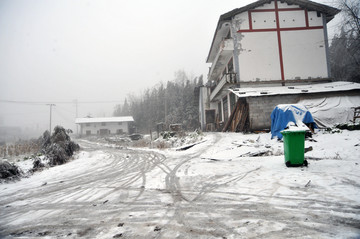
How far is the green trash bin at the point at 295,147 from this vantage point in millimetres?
Answer: 5062

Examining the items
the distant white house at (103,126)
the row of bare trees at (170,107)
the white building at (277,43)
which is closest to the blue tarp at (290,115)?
the white building at (277,43)

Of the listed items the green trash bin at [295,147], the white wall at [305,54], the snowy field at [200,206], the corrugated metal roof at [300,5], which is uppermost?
the corrugated metal roof at [300,5]

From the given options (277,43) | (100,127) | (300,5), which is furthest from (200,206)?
(100,127)

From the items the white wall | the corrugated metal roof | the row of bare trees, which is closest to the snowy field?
the white wall

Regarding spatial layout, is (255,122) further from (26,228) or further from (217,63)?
(26,228)

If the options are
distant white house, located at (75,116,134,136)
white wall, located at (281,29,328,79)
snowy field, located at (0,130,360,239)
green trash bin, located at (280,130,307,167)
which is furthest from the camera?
distant white house, located at (75,116,134,136)

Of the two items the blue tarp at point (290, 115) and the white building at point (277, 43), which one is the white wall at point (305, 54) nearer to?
the white building at point (277, 43)

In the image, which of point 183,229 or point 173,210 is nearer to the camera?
point 183,229

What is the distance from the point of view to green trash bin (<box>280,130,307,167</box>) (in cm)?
506

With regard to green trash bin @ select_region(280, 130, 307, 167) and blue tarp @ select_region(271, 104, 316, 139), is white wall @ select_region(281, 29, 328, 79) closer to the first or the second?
blue tarp @ select_region(271, 104, 316, 139)

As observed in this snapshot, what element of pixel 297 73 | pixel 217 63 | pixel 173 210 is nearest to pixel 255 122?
pixel 297 73

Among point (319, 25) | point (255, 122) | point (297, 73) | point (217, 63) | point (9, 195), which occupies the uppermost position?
point (319, 25)

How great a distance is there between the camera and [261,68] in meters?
16.5

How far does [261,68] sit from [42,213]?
1773cm
